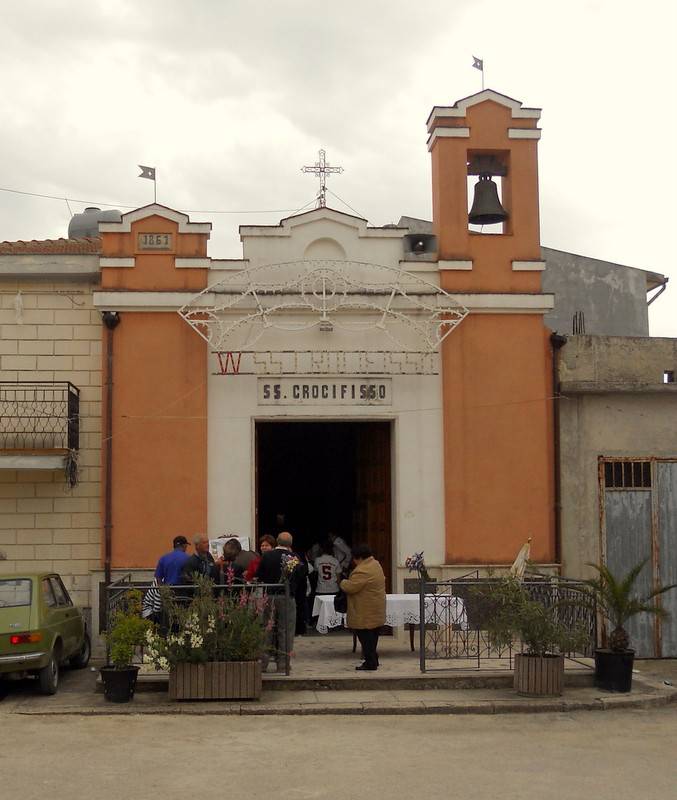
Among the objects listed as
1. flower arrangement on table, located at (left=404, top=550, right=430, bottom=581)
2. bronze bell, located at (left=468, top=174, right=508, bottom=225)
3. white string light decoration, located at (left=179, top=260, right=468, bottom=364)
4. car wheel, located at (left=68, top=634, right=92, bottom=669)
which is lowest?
car wheel, located at (left=68, top=634, right=92, bottom=669)

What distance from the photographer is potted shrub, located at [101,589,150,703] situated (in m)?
12.5

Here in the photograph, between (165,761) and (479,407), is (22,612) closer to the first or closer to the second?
(165,761)

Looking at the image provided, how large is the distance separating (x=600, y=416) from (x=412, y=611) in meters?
4.84

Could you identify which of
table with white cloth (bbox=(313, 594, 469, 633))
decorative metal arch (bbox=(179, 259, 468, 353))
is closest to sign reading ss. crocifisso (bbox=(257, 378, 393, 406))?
decorative metal arch (bbox=(179, 259, 468, 353))

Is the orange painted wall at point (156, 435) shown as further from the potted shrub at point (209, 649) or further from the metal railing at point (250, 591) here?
the potted shrub at point (209, 649)

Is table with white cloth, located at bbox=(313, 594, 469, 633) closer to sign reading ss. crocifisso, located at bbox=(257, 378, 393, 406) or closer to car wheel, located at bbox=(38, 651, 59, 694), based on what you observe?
sign reading ss. crocifisso, located at bbox=(257, 378, 393, 406)

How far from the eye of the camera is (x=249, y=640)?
12.6 m

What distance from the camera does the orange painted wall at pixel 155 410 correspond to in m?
16.5

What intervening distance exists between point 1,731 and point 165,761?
2276 millimetres

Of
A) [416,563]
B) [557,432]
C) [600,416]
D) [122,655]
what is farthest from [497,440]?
[122,655]

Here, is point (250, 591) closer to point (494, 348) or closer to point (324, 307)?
point (324, 307)

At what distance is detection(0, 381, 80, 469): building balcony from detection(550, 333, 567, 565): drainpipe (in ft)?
23.0

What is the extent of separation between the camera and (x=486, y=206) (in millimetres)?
17391

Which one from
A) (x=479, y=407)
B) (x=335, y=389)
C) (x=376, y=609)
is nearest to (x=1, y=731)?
(x=376, y=609)
